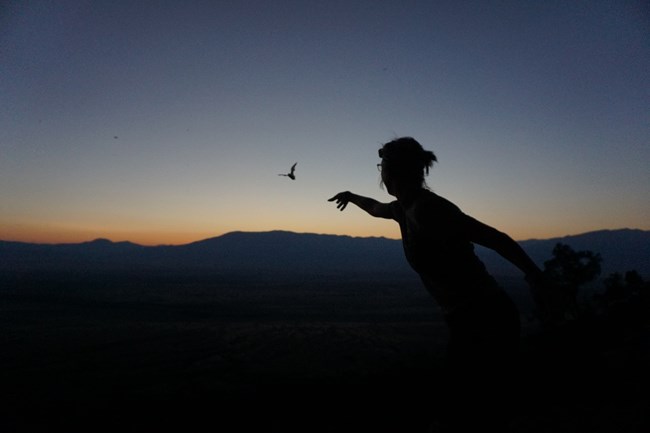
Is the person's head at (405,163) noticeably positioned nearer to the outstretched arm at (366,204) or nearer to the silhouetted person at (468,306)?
the silhouetted person at (468,306)

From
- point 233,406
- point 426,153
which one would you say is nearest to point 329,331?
point 233,406

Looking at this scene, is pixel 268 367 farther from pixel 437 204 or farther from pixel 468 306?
pixel 437 204

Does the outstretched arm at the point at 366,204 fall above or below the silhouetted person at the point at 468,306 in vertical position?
above

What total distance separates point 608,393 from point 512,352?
4.66m

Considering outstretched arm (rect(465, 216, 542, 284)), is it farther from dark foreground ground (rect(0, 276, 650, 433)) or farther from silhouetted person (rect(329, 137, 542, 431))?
dark foreground ground (rect(0, 276, 650, 433))

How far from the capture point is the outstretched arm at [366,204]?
2213mm

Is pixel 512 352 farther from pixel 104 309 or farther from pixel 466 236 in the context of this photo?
pixel 104 309

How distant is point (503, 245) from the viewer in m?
1.35

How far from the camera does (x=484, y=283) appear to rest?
1.48 metres

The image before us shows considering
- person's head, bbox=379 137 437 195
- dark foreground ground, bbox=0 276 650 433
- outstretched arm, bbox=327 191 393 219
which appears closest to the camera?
dark foreground ground, bbox=0 276 650 433

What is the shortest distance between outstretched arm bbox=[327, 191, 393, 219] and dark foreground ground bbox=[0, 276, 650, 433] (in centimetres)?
91

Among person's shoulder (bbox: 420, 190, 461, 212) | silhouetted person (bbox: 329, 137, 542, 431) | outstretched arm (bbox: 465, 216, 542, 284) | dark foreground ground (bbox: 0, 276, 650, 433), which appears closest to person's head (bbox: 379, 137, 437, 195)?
silhouetted person (bbox: 329, 137, 542, 431)

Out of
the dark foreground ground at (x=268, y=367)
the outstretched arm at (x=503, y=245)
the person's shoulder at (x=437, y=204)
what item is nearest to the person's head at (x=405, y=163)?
the person's shoulder at (x=437, y=204)

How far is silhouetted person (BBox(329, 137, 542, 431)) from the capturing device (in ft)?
4.43
